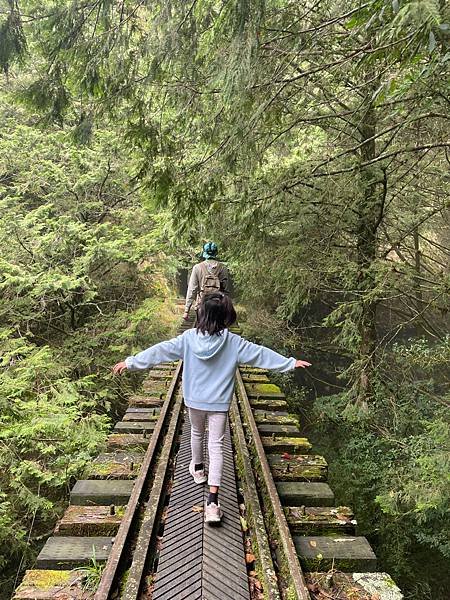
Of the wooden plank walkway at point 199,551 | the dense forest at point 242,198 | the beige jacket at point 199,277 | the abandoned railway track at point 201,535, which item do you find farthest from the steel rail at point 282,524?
the beige jacket at point 199,277

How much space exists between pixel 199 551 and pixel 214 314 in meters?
1.61

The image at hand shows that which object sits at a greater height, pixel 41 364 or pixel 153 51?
pixel 153 51

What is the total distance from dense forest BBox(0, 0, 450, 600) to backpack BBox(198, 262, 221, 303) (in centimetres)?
63

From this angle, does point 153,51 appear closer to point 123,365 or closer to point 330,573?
point 123,365

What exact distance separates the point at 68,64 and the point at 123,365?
3837mm

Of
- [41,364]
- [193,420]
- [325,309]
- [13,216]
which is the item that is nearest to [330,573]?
[193,420]

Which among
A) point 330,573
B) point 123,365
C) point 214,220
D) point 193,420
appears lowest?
point 330,573

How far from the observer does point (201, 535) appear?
3.09 meters

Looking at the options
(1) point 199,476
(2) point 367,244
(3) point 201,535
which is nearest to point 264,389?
(2) point 367,244

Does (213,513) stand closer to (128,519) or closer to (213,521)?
(213,521)

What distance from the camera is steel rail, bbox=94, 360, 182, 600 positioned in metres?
2.47

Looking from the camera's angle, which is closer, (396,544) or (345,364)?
(396,544)

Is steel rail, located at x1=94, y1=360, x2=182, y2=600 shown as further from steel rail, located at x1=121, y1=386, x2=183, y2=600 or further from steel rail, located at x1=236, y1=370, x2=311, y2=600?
steel rail, located at x1=236, y1=370, x2=311, y2=600

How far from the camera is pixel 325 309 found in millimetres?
15062
